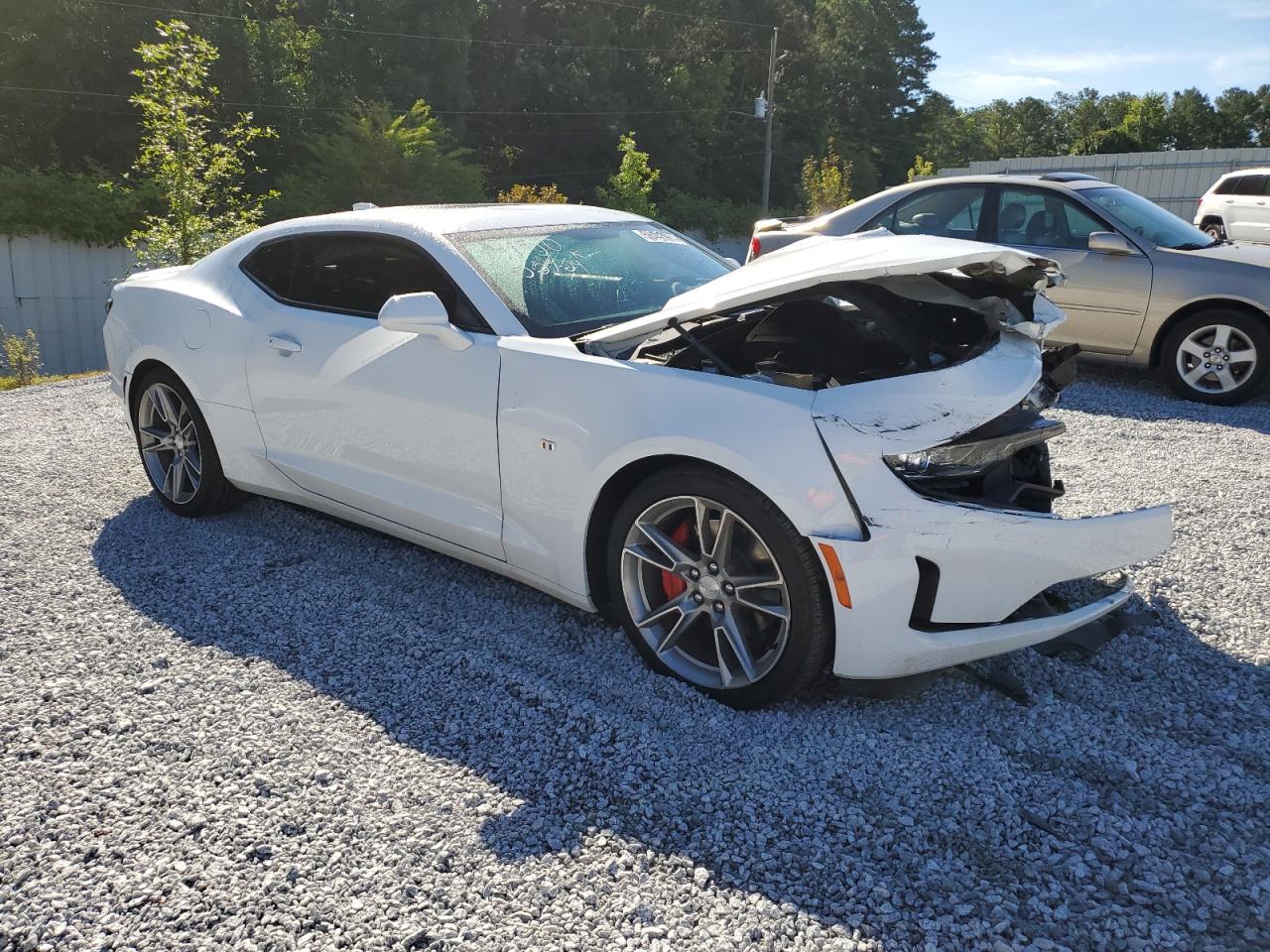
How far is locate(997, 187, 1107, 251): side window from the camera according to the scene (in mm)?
7914

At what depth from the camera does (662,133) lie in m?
49.9

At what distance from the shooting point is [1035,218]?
802cm

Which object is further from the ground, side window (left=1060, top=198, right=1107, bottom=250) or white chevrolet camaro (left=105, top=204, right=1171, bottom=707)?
side window (left=1060, top=198, right=1107, bottom=250)

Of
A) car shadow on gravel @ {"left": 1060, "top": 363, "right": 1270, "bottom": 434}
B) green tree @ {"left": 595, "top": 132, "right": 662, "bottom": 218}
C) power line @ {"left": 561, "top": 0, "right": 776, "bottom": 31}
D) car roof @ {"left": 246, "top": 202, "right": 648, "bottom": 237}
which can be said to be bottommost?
car shadow on gravel @ {"left": 1060, "top": 363, "right": 1270, "bottom": 434}

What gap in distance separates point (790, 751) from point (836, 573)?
56 cm

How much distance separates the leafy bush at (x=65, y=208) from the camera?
76.6 ft

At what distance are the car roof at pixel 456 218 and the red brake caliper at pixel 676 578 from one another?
1634 millimetres

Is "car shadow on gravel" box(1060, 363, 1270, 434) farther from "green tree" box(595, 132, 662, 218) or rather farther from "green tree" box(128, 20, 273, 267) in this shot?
"green tree" box(595, 132, 662, 218)

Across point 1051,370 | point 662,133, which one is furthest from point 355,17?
point 1051,370

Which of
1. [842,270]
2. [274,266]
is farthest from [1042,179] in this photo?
[274,266]

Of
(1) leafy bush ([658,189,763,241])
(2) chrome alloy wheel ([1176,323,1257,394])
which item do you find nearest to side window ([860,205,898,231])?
(2) chrome alloy wheel ([1176,323,1257,394])

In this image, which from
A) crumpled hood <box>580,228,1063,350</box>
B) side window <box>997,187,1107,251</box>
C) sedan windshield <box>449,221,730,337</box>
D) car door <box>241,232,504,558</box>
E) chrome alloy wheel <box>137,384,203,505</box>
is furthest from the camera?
side window <box>997,187,1107,251</box>

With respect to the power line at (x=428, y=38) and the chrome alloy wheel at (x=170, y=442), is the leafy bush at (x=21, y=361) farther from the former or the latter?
the power line at (x=428, y=38)

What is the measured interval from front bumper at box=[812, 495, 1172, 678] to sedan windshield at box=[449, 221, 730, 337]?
1.48 meters
